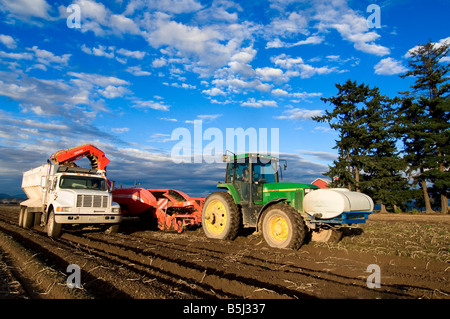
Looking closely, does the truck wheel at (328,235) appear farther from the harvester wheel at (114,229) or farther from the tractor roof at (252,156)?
the harvester wheel at (114,229)

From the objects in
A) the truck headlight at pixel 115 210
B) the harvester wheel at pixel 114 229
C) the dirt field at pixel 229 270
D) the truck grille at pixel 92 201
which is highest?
the truck grille at pixel 92 201

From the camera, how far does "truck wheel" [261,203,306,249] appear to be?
23.4 ft

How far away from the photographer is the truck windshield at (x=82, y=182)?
10.4 m

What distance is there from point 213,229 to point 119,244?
2.86m

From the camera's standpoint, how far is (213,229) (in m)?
9.59

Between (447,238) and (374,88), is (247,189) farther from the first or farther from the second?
(374,88)

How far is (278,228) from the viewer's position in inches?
302

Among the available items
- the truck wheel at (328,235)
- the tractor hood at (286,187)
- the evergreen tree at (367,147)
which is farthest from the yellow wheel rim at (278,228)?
the evergreen tree at (367,147)

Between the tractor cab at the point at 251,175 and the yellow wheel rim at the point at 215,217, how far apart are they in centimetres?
73

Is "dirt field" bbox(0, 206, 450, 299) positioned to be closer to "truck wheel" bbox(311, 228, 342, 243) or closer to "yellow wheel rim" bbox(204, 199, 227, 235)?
"truck wheel" bbox(311, 228, 342, 243)

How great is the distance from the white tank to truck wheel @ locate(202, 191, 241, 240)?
2.14 metres

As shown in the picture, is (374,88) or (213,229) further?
(374,88)

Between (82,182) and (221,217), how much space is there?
5.17 m
